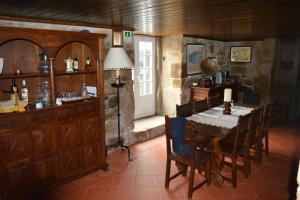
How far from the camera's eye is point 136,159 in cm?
378

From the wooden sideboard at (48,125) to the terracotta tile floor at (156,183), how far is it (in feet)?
0.69

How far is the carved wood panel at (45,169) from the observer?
2.72m

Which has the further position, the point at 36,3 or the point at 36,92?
the point at 36,92

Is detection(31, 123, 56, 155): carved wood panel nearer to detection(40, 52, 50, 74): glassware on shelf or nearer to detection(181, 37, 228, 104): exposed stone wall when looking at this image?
detection(40, 52, 50, 74): glassware on shelf

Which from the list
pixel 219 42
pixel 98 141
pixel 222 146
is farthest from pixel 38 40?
pixel 219 42

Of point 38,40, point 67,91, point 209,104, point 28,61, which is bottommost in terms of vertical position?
point 209,104

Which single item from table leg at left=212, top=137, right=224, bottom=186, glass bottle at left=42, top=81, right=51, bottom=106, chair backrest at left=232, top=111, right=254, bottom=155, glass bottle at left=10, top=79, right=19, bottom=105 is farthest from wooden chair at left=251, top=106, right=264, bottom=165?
glass bottle at left=10, top=79, right=19, bottom=105

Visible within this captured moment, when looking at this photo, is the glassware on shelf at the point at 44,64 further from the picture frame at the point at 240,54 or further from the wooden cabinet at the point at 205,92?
the picture frame at the point at 240,54

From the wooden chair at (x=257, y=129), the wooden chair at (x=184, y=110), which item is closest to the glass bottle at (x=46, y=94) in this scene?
the wooden chair at (x=184, y=110)

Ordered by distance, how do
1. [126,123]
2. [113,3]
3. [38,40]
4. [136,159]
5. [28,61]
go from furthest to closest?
[126,123] < [136,159] < [28,61] < [38,40] < [113,3]

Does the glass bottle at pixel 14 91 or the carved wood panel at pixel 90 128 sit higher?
the glass bottle at pixel 14 91

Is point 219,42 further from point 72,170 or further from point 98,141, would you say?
point 72,170

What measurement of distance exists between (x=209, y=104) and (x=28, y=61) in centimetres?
268

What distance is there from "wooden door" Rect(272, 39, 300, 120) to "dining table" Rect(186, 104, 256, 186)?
10.5 feet
